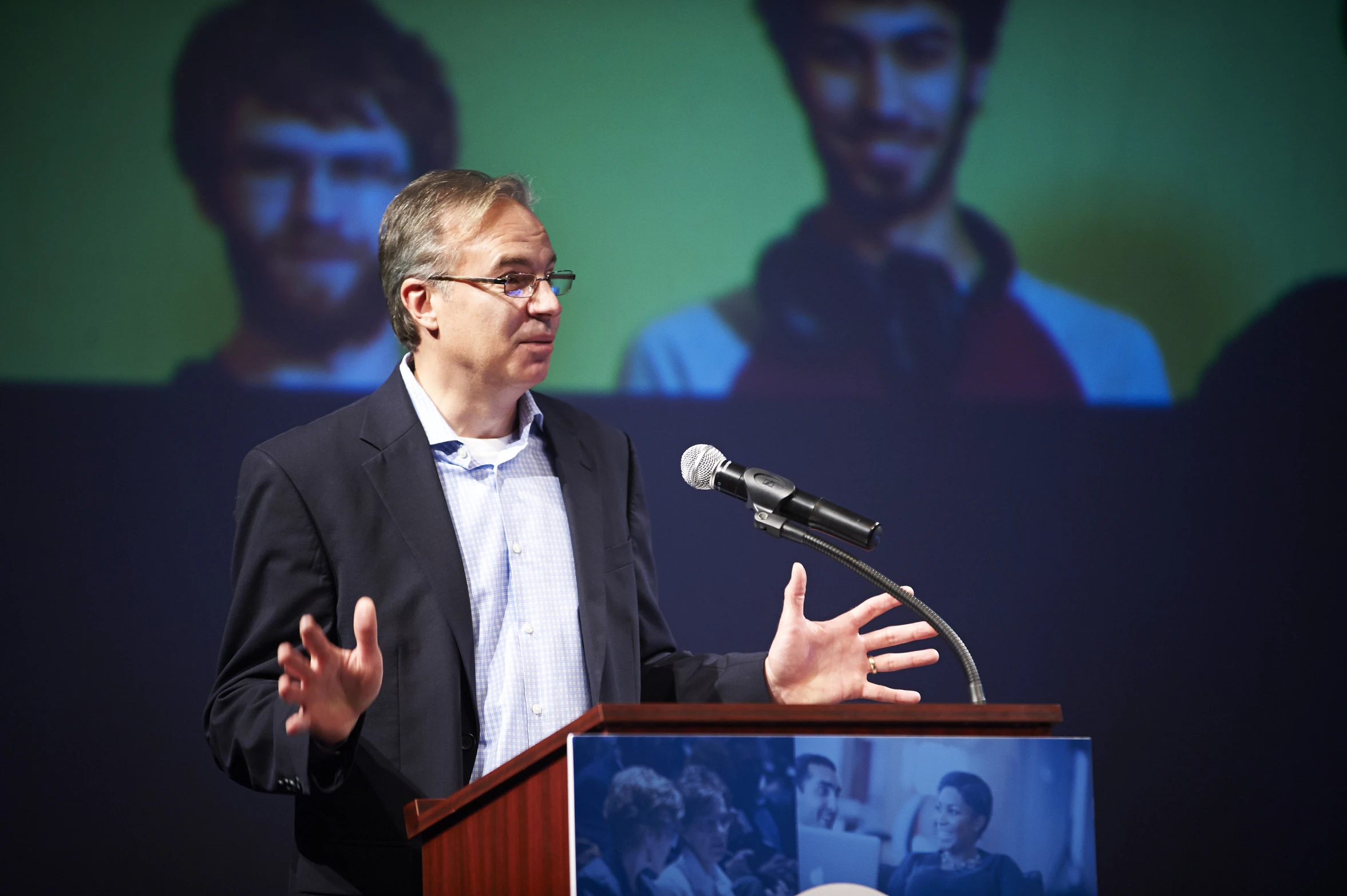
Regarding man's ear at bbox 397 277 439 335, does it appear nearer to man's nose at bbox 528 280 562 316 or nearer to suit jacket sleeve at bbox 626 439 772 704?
man's nose at bbox 528 280 562 316

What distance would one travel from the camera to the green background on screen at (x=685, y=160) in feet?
10.1

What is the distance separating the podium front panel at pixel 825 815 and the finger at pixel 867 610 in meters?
0.49

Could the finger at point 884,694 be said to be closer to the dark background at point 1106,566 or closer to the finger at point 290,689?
the finger at point 290,689

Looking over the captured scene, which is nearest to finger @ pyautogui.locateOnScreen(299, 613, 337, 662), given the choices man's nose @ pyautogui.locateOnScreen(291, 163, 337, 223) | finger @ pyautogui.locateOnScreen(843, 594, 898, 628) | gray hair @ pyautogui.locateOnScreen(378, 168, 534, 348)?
finger @ pyautogui.locateOnScreen(843, 594, 898, 628)

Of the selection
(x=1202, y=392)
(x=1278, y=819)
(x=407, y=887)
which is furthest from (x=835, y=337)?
(x=407, y=887)

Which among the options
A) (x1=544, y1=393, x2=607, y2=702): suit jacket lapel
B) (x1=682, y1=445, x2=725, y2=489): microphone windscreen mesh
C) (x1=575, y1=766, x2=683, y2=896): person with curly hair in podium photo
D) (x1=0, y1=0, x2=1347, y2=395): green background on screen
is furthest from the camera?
(x1=0, y1=0, x2=1347, y2=395): green background on screen

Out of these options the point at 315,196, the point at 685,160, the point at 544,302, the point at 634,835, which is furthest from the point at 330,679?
the point at 685,160

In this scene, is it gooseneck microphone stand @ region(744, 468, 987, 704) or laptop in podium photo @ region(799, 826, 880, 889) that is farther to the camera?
gooseneck microphone stand @ region(744, 468, 987, 704)

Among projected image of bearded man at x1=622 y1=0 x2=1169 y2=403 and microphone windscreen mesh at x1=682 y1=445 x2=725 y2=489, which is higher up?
projected image of bearded man at x1=622 y1=0 x2=1169 y2=403

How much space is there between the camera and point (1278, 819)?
3.36m

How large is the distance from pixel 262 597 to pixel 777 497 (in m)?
0.83

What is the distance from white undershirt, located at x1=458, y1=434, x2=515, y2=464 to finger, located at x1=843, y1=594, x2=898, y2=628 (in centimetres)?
68

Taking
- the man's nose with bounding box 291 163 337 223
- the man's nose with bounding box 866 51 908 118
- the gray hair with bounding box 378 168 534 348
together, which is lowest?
the gray hair with bounding box 378 168 534 348

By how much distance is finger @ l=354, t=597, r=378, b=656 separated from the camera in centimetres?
138
